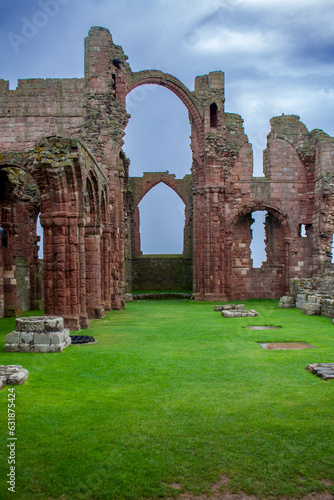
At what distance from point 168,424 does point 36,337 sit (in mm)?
3882

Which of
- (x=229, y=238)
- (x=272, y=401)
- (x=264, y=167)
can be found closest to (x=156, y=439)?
(x=272, y=401)

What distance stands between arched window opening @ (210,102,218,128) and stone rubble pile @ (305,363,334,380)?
15.7 metres

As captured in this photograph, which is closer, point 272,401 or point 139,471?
point 139,471

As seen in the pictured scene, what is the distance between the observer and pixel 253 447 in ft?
10.3

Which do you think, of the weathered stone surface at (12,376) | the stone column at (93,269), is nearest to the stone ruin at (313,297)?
the stone column at (93,269)

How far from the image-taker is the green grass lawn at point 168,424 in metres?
2.72

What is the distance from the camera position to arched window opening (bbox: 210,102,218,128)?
19.5 m

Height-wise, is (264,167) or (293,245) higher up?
(264,167)

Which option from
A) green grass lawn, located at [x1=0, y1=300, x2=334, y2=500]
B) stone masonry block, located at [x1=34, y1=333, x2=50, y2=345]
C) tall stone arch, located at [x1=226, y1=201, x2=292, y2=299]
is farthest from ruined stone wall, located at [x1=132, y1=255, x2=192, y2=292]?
green grass lawn, located at [x1=0, y1=300, x2=334, y2=500]

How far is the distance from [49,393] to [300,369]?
316 centimetres

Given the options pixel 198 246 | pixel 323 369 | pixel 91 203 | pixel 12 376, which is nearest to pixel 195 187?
pixel 198 246

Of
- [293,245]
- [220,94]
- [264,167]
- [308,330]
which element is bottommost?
[308,330]

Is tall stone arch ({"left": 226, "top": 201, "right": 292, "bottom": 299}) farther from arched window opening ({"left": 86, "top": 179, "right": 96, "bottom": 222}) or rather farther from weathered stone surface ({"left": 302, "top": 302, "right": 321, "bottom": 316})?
arched window opening ({"left": 86, "top": 179, "right": 96, "bottom": 222})

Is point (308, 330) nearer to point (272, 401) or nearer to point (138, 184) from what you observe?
point (272, 401)
